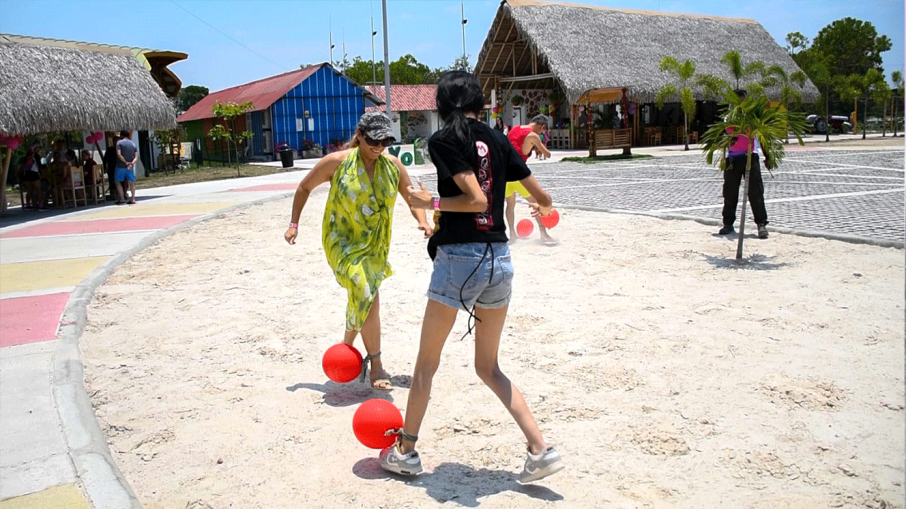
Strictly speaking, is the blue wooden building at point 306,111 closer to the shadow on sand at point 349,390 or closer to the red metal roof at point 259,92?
the red metal roof at point 259,92

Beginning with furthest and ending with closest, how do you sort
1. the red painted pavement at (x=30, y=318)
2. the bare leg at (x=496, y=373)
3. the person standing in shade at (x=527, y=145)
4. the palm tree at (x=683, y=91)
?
the palm tree at (x=683, y=91) < the person standing in shade at (x=527, y=145) < the red painted pavement at (x=30, y=318) < the bare leg at (x=496, y=373)

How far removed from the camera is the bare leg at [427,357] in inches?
140

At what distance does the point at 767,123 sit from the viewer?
27.9 feet

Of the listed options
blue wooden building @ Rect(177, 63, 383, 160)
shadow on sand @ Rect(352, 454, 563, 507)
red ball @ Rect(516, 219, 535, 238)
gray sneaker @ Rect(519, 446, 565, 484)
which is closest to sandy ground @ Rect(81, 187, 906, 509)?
shadow on sand @ Rect(352, 454, 563, 507)

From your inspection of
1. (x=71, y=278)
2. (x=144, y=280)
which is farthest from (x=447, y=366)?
(x=71, y=278)

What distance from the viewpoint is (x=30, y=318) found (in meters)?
7.22

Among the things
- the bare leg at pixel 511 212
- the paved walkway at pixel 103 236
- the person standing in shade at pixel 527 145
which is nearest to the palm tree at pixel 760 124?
the paved walkway at pixel 103 236

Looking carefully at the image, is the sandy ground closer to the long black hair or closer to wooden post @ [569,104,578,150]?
the long black hair

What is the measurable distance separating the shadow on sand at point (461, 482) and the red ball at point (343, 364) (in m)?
0.86

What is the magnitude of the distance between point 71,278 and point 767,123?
7.89m

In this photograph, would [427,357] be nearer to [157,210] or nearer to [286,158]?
[157,210]

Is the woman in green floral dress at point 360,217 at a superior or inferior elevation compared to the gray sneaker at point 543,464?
superior

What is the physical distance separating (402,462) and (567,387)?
60.3 inches

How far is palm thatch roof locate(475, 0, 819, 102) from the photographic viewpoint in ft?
117
